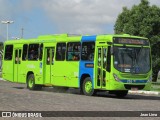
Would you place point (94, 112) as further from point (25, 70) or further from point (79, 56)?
point (25, 70)

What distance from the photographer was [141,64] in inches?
938

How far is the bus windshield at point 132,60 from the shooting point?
918 inches

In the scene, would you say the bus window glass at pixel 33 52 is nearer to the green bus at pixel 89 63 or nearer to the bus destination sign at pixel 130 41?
the green bus at pixel 89 63

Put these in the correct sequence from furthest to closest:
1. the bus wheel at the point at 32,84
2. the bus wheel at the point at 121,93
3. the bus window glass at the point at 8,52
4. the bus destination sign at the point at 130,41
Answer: the bus window glass at the point at 8,52, the bus wheel at the point at 32,84, the bus wheel at the point at 121,93, the bus destination sign at the point at 130,41

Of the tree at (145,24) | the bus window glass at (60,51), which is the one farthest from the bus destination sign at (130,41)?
the tree at (145,24)

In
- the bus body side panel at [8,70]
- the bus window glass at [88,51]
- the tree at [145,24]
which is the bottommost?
the bus body side panel at [8,70]

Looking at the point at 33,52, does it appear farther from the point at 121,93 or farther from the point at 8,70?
the point at 121,93

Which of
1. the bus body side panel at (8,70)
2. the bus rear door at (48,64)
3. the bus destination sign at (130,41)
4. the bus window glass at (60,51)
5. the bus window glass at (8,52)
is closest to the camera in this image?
the bus destination sign at (130,41)

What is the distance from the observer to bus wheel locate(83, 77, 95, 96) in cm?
2434

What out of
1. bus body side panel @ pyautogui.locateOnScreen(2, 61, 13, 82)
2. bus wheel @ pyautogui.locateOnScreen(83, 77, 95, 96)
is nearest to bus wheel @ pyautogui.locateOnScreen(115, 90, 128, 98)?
bus wheel @ pyautogui.locateOnScreen(83, 77, 95, 96)

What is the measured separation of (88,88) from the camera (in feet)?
80.6

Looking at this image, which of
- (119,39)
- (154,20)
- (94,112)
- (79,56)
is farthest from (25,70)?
(154,20)

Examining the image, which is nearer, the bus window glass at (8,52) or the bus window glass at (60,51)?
the bus window glass at (60,51)

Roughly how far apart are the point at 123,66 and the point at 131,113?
25.1 feet
